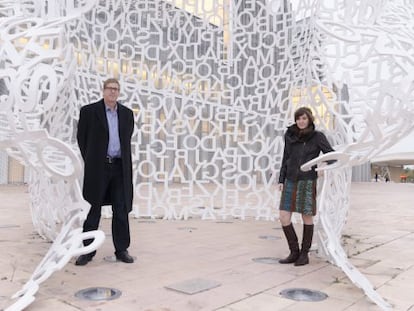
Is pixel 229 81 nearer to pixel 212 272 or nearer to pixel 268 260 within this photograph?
pixel 268 260

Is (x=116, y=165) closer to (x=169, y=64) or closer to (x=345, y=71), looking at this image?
(x=345, y=71)

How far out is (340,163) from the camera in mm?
3223

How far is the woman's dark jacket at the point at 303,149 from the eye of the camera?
368 centimetres

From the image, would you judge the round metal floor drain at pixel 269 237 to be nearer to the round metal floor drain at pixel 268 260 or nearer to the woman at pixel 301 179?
the round metal floor drain at pixel 268 260

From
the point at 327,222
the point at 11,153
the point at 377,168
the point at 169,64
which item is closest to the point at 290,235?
the point at 327,222

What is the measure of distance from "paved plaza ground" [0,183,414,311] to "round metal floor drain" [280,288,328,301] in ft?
0.17

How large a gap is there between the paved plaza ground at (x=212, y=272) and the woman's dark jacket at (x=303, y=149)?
0.75 meters

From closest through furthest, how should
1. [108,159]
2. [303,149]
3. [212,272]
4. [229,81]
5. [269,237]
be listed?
[212,272] < [108,159] < [303,149] < [269,237] < [229,81]

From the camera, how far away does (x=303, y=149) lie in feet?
12.2

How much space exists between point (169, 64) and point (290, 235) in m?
3.33

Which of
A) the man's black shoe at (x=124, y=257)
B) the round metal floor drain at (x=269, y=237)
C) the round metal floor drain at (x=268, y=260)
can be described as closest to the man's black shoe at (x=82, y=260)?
the man's black shoe at (x=124, y=257)

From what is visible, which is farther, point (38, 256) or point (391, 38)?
point (38, 256)

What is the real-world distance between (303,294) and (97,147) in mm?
1878

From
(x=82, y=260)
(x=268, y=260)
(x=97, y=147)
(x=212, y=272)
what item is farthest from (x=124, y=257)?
(x=268, y=260)
